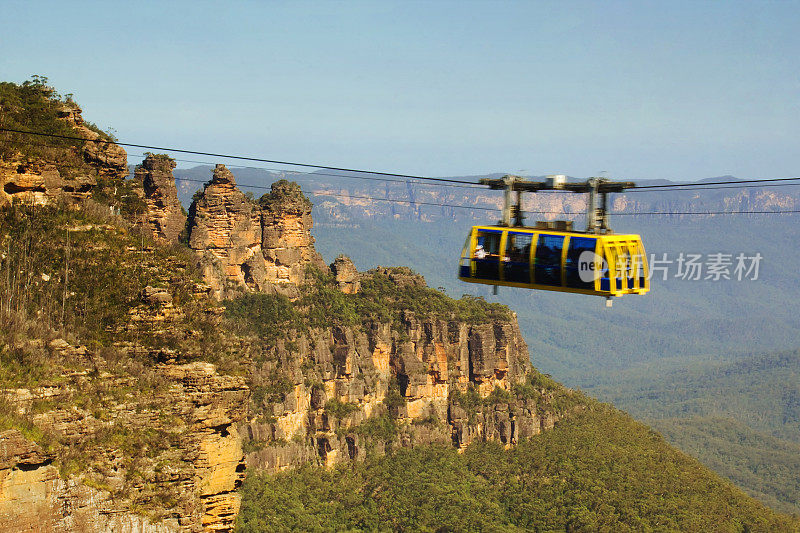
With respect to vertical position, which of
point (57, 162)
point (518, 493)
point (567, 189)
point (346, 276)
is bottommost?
point (518, 493)

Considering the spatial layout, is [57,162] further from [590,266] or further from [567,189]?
[590,266]

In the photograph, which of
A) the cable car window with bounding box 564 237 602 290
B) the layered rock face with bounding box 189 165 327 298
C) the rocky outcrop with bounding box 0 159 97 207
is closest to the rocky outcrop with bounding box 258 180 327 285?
the layered rock face with bounding box 189 165 327 298

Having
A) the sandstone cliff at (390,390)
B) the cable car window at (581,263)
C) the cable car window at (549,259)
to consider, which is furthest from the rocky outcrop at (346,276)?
the cable car window at (581,263)

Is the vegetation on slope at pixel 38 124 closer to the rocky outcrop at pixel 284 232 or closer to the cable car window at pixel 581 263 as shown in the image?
the cable car window at pixel 581 263

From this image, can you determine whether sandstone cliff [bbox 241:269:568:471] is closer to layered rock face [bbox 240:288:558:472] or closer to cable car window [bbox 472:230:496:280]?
layered rock face [bbox 240:288:558:472]

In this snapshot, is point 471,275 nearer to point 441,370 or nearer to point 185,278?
point 185,278

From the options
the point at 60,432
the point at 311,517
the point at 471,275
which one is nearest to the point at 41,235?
the point at 60,432

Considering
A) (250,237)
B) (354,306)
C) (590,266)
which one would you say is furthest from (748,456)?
(590,266)
